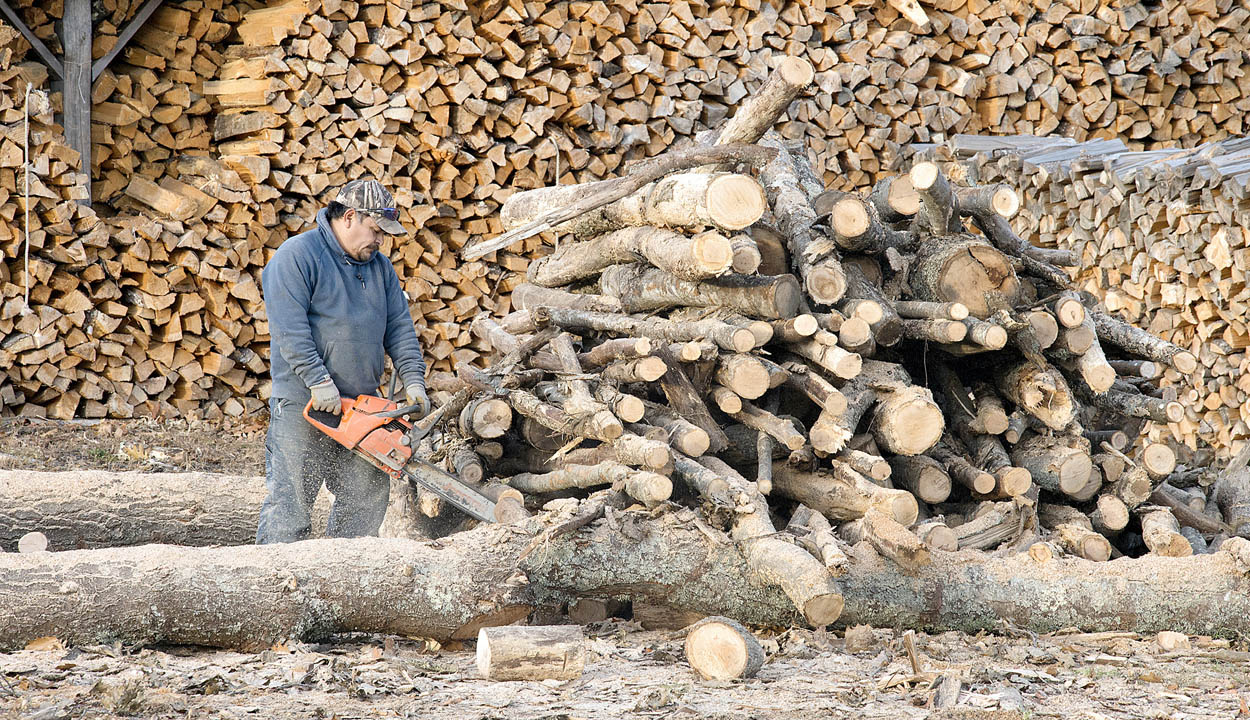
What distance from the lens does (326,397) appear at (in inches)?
188

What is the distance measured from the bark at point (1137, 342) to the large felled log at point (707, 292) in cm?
161

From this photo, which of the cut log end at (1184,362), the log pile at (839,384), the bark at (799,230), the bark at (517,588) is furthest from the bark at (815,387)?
the cut log end at (1184,362)

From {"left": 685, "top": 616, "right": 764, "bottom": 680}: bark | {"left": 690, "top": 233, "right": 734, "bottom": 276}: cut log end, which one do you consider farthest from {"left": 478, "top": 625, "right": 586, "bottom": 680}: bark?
{"left": 690, "top": 233, "right": 734, "bottom": 276}: cut log end

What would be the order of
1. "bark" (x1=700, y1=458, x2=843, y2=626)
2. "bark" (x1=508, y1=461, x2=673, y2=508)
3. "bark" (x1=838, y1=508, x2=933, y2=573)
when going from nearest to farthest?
"bark" (x1=700, y1=458, x2=843, y2=626) → "bark" (x1=838, y1=508, x2=933, y2=573) → "bark" (x1=508, y1=461, x2=673, y2=508)

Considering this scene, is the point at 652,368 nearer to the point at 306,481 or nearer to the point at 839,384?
the point at 839,384

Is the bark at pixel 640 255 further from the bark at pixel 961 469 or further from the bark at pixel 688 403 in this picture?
the bark at pixel 961 469

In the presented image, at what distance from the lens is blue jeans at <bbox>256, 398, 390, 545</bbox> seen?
5020mm

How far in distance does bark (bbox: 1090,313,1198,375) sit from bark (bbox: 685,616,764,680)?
244 centimetres

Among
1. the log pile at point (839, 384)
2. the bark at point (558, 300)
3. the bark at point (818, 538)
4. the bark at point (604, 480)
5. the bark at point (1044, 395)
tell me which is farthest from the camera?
the bark at point (558, 300)

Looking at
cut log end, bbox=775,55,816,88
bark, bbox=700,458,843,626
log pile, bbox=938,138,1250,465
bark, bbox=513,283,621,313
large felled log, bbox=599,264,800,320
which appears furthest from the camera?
log pile, bbox=938,138,1250,465

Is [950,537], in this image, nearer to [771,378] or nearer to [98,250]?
[771,378]

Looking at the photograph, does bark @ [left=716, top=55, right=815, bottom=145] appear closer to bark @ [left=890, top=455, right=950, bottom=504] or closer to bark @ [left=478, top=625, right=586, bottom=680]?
bark @ [left=890, top=455, right=950, bottom=504]

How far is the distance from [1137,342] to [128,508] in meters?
4.69

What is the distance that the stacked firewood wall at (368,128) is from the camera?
821cm
